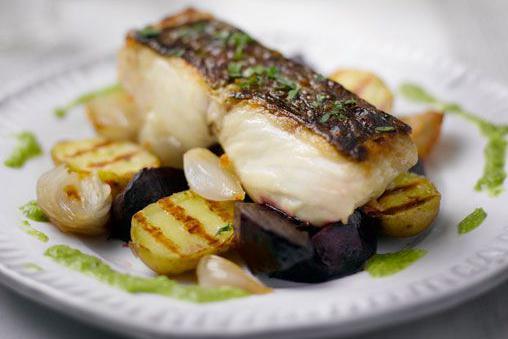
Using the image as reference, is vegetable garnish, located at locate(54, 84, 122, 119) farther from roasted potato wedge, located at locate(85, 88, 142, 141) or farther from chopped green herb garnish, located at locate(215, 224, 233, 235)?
chopped green herb garnish, located at locate(215, 224, 233, 235)

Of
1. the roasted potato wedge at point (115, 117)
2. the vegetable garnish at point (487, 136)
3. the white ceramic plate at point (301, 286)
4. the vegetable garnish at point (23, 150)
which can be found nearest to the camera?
the white ceramic plate at point (301, 286)

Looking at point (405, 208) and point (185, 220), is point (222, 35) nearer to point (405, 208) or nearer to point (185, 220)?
point (185, 220)

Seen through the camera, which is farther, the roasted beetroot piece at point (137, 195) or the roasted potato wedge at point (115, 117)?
the roasted potato wedge at point (115, 117)

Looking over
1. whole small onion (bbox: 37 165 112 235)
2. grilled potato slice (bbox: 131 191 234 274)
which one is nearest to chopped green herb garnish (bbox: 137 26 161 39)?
whole small onion (bbox: 37 165 112 235)

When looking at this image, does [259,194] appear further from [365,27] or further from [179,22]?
[365,27]

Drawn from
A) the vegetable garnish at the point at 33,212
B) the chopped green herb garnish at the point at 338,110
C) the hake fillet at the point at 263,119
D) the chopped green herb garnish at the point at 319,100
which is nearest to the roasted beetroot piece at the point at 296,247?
the hake fillet at the point at 263,119

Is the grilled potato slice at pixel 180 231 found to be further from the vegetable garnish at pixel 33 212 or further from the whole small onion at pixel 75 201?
the vegetable garnish at pixel 33 212
